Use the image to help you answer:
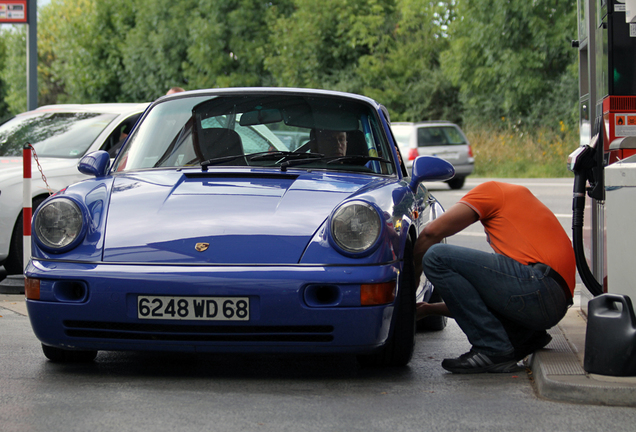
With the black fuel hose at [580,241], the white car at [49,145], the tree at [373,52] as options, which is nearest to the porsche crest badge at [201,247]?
the black fuel hose at [580,241]

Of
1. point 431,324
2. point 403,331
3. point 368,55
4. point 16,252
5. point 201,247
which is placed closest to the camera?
point 201,247

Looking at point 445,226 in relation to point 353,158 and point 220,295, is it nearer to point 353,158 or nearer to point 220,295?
point 353,158

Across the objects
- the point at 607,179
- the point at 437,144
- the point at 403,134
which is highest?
the point at 403,134

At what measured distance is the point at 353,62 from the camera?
39.9 m

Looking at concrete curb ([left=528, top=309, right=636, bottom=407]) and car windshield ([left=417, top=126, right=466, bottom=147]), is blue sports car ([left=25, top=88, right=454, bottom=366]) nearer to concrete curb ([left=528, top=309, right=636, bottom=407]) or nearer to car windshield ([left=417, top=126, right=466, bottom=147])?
concrete curb ([left=528, top=309, right=636, bottom=407])

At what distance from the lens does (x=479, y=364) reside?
421 centimetres

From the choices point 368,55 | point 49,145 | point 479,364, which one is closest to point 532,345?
point 479,364

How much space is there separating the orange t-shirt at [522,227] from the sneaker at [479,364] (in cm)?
48

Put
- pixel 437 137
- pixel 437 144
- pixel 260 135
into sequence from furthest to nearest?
pixel 437 137 < pixel 437 144 < pixel 260 135

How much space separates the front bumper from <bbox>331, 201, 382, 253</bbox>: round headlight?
0.11 metres

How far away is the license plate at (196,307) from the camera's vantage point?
12.1 feet

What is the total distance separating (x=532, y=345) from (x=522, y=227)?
612 millimetres

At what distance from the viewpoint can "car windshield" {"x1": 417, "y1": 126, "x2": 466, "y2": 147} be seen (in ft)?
72.5

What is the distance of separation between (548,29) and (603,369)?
29.0 metres
